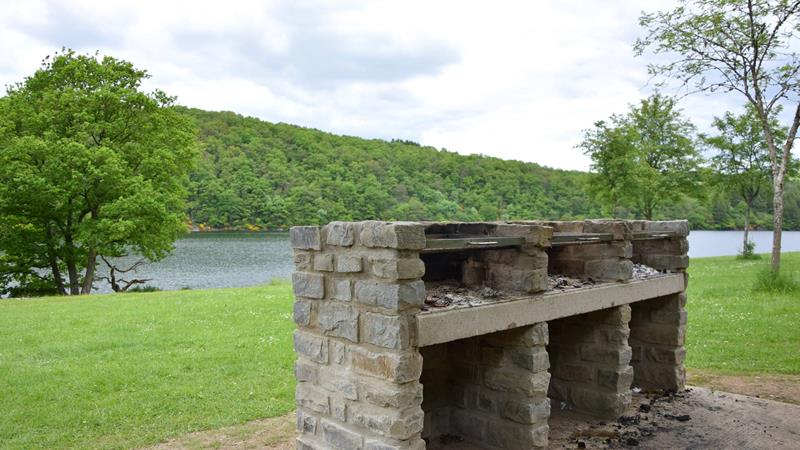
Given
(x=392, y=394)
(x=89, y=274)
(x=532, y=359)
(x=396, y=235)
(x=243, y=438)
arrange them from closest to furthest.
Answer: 1. (x=396, y=235)
2. (x=392, y=394)
3. (x=532, y=359)
4. (x=243, y=438)
5. (x=89, y=274)

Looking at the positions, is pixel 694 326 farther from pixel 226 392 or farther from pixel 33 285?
pixel 33 285

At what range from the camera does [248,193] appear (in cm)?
4000

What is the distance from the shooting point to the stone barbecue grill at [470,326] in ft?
13.5

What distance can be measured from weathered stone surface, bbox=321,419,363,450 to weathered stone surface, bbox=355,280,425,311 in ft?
3.57

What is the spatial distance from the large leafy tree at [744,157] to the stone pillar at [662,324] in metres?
22.0

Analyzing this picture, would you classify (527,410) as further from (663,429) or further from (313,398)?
(663,429)

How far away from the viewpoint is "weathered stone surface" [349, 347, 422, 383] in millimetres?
4004

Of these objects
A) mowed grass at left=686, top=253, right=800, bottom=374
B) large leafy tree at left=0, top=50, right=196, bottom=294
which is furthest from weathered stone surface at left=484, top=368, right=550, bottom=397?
large leafy tree at left=0, top=50, right=196, bottom=294

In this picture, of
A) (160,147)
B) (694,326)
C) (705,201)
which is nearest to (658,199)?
(705,201)

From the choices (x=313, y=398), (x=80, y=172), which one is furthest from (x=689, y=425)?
(x=80, y=172)

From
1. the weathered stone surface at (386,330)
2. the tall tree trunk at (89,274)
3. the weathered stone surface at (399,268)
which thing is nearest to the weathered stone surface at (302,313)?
the weathered stone surface at (386,330)

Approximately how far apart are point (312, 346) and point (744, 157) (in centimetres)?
2838

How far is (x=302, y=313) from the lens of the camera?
489cm

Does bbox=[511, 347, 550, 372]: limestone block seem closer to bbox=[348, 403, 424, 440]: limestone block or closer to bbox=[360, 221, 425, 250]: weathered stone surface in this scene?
bbox=[348, 403, 424, 440]: limestone block
